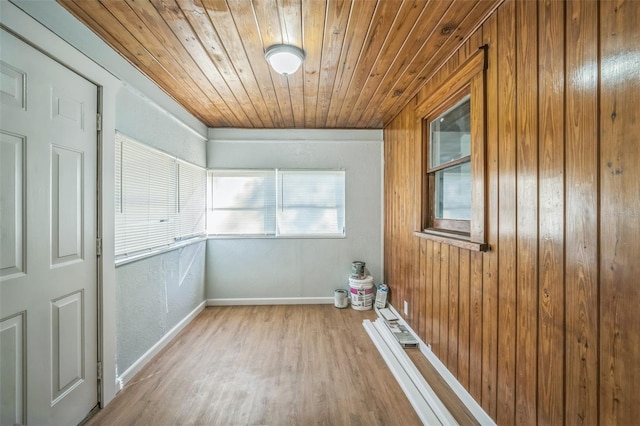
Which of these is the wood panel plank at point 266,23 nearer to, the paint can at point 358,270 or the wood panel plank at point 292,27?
the wood panel plank at point 292,27

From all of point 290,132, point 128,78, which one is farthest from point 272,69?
point 290,132

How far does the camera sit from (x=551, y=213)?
3.82 feet

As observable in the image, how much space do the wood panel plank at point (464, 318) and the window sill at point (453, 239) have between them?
3.1 inches

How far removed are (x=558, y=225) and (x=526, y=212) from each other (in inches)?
6.9

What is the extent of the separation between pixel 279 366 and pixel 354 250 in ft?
6.07

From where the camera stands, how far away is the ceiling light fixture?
181cm

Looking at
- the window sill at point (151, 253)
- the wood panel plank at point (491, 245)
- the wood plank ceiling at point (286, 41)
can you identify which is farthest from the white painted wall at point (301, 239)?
the wood panel plank at point (491, 245)

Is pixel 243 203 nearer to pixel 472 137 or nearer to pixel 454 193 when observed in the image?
pixel 454 193

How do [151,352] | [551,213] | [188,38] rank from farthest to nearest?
[151,352] < [188,38] < [551,213]

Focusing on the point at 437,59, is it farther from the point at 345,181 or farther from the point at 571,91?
the point at 345,181

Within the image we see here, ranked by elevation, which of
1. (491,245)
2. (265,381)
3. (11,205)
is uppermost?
(11,205)

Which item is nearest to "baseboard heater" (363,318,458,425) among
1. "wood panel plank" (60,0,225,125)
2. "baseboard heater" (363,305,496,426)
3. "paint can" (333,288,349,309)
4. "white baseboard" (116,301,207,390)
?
"baseboard heater" (363,305,496,426)

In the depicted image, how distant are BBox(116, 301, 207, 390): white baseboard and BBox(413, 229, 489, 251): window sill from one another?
8.64ft

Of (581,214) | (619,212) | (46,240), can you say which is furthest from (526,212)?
(46,240)
